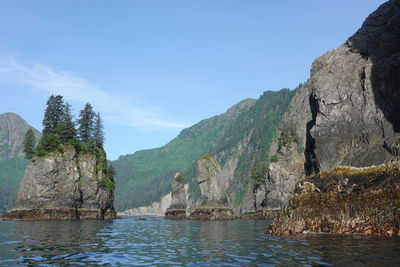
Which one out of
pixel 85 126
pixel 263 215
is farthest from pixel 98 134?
pixel 263 215

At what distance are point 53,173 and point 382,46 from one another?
76.5 meters

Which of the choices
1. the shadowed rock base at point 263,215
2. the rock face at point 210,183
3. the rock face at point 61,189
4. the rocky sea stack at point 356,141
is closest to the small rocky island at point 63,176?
the rock face at point 61,189

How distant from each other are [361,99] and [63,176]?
7308 centimetres

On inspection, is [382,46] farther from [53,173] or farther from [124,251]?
[53,173]

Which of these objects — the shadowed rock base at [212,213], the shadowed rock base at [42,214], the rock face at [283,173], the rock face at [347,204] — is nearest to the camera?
the rock face at [347,204]

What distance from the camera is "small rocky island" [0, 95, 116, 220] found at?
87500 mm

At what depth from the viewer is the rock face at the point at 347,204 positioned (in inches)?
1179

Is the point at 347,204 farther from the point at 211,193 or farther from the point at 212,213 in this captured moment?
the point at 211,193

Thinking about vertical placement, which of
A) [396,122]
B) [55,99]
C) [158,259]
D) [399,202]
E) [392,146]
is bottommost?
[158,259]

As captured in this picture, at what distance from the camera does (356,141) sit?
131 feet

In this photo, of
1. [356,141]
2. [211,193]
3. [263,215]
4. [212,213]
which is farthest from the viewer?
[211,193]

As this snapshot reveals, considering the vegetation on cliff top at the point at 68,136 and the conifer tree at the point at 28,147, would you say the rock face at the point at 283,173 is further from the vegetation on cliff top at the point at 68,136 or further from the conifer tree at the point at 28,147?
the conifer tree at the point at 28,147

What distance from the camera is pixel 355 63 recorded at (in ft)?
145

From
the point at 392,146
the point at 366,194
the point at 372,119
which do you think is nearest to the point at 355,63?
the point at 372,119
